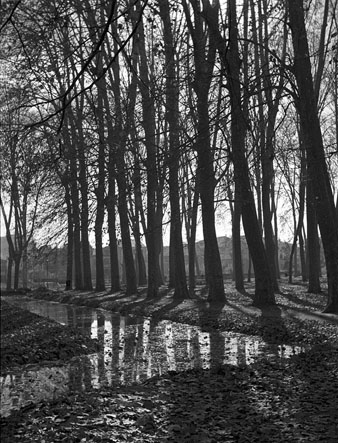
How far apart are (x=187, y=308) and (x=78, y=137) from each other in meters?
6.67

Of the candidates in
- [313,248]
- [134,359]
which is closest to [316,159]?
[134,359]

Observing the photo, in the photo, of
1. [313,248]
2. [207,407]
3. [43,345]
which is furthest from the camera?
[313,248]

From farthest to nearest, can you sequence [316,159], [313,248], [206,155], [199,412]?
[313,248]
[206,155]
[316,159]
[199,412]

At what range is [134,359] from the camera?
10.4 meters

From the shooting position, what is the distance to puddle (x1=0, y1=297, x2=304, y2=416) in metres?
8.11

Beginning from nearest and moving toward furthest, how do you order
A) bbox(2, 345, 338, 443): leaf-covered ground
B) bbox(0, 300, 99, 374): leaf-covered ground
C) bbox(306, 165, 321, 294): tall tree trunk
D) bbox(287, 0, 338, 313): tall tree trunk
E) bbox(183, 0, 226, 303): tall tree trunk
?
1. bbox(2, 345, 338, 443): leaf-covered ground
2. bbox(0, 300, 99, 374): leaf-covered ground
3. bbox(183, 0, 226, 303): tall tree trunk
4. bbox(287, 0, 338, 313): tall tree trunk
5. bbox(306, 165, 321, 294): tall tree trunk

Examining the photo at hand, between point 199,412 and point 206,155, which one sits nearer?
point 199,412

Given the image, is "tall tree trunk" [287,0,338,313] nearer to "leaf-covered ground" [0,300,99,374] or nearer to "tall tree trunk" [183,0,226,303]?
"tall tree trunk" [183,0,226,303]

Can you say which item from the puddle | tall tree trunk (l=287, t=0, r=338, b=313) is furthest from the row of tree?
the puddle

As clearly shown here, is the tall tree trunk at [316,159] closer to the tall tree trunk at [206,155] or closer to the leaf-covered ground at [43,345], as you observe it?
the tall tree trunk at [206,155]

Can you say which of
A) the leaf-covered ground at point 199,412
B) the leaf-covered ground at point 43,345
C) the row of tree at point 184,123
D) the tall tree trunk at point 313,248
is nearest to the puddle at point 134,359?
the leaf-covered ground at point 43,345

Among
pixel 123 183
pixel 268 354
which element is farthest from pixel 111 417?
pixel 123 183

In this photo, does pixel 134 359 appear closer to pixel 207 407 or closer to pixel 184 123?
pixel 207 407

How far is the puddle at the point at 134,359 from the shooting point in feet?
26.6
